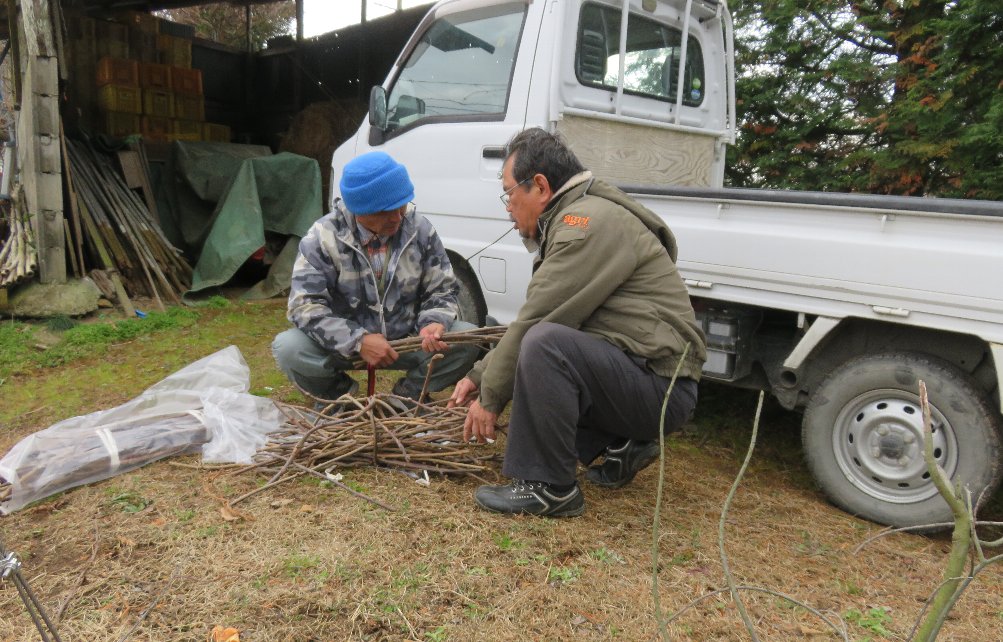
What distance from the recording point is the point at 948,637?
206 centimetres

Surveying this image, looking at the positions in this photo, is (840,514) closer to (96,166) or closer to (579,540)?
(579,540)

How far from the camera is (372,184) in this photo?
3.02 metres

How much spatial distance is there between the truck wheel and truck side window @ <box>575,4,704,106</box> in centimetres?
129

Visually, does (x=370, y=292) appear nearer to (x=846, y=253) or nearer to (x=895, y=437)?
(x=846, y=253)

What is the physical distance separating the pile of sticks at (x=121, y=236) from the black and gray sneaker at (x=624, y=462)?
4969 mm

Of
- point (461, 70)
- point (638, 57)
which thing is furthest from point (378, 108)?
point (638, 57)

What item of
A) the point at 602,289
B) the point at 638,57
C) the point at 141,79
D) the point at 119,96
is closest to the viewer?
the point at 602,289

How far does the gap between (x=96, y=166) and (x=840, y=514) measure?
757 centimetres

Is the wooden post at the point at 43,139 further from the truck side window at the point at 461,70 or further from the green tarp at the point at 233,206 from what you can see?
the truck side window at the point at 461,70

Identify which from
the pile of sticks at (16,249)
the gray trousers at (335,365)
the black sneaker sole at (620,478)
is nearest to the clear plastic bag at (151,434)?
the gray trousers at (335,365)

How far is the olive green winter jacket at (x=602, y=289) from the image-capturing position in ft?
7.92

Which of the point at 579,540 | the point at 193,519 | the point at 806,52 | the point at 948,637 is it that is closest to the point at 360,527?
the point at 193,519

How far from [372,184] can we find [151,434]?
140cm

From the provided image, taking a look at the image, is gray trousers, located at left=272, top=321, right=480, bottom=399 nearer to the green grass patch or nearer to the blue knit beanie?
the blue knit beanie
